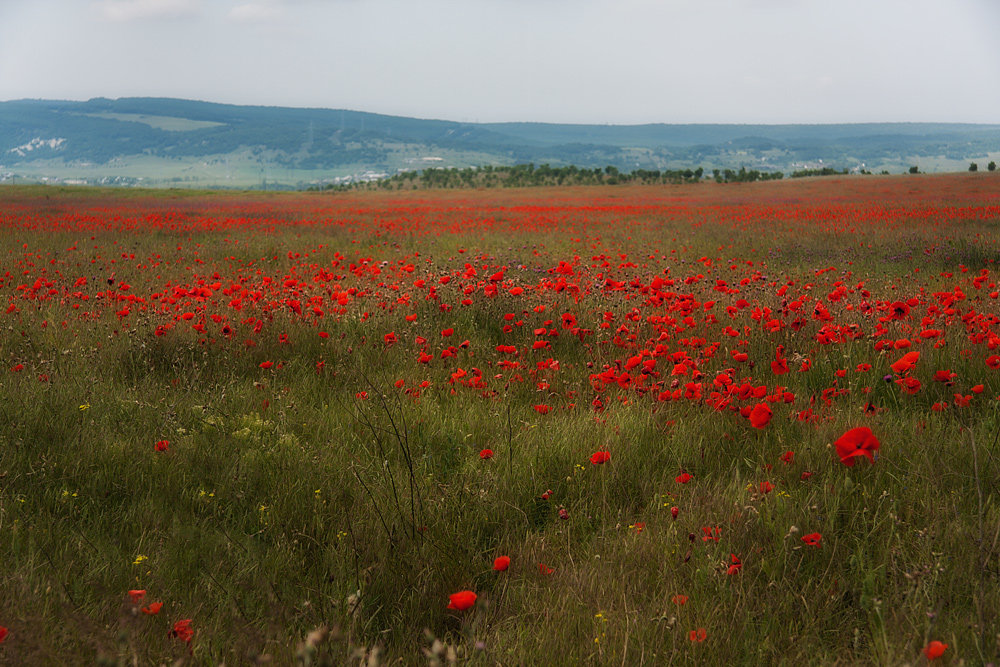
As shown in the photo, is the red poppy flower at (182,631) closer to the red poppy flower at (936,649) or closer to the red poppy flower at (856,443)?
the red poppy flower at (936,649)

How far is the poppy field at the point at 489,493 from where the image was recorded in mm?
1730

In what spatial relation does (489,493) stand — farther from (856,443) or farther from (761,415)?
(856,443)

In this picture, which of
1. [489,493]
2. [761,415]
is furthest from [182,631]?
[761,415]

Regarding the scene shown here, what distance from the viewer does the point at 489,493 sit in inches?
98.6

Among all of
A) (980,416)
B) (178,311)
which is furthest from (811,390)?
(178,311)

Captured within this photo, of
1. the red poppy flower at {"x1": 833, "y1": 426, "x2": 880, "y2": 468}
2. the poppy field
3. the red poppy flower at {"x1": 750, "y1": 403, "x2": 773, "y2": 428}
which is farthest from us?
the red poppy flower at {"x1": 750, "y1": 403, "x2": 773, "y2": 428}

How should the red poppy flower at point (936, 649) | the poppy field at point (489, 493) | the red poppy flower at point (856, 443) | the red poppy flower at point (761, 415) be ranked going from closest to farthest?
the red poppy flower at point (936, 649), the poppy field at point (489, 493), the red poppy flower at point (856, 443), the red poppy flower at point (761, 415)

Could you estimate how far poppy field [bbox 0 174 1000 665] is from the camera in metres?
1.73

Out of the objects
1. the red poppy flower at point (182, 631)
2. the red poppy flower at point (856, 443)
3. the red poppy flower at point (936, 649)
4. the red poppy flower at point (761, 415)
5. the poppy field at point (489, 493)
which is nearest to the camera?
the red poppy flower at point (936, 649)

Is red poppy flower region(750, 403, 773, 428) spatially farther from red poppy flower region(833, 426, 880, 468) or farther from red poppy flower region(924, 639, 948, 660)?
red poppy flower region(924, 639, 948, 660)

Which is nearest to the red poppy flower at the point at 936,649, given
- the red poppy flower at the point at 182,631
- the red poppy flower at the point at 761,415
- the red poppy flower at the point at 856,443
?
the red poppy flower at the point at 856,443

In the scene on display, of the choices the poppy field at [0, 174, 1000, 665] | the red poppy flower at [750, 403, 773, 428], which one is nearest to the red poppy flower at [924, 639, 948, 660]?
the poppy field at [0, 174, 1000, 665]

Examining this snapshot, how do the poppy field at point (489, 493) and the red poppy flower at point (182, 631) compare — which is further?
the poppy field at point (489, 493)

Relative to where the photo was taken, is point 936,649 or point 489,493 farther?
point 489,493
